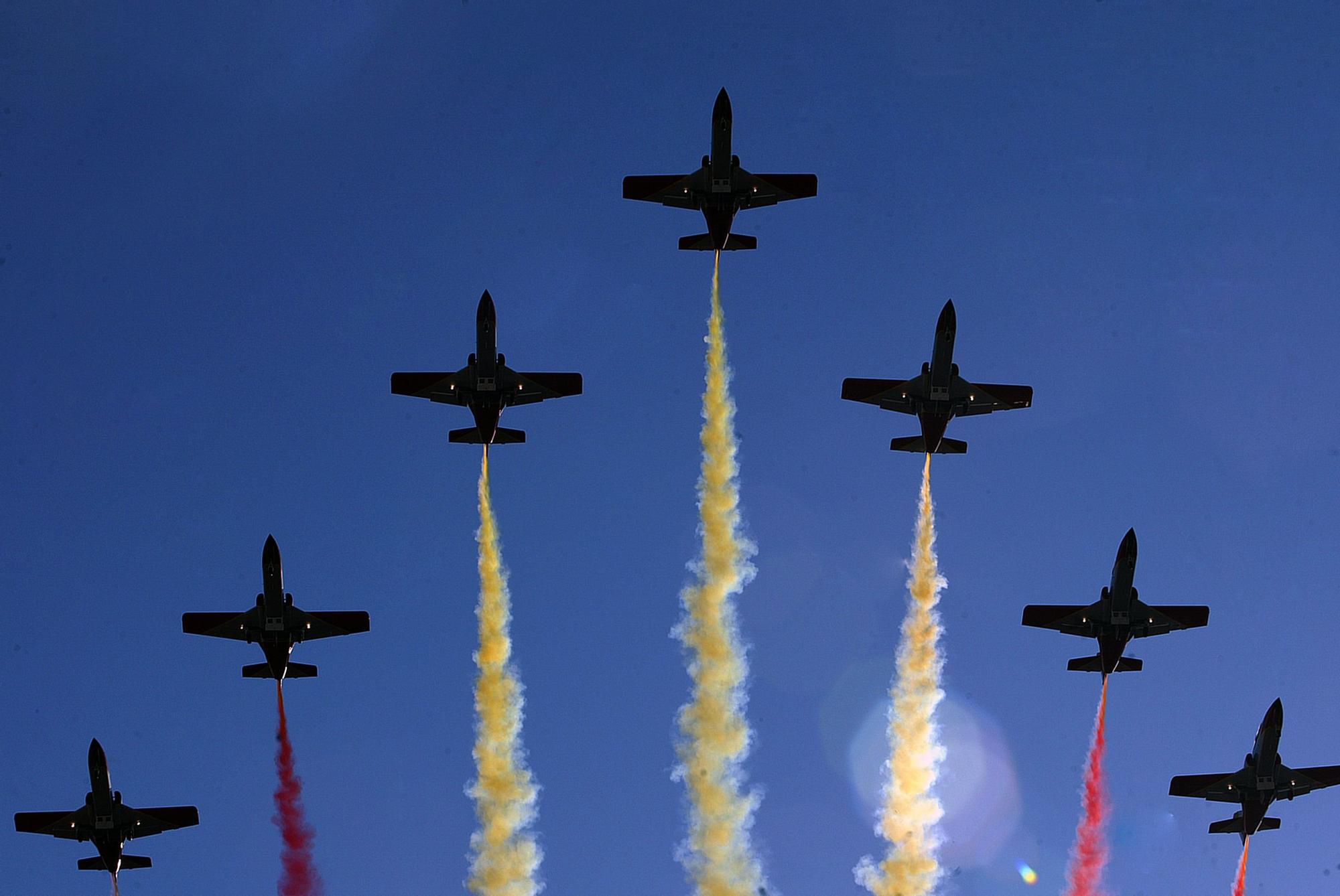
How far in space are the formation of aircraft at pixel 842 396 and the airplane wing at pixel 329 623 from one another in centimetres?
7

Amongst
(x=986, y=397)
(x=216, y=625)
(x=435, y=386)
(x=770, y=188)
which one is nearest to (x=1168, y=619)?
(x=986, y=397)

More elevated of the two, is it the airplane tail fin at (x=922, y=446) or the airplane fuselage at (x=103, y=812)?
the airplane tail fin at (x=922, y=446)

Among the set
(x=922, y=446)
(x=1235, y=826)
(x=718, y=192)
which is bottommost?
(x=1235, y=826)

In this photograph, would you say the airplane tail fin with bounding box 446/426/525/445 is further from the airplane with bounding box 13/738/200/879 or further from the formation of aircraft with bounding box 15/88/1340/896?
the airplane with bounding box 13/738/200/879

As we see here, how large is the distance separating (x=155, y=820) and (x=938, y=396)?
4329cm

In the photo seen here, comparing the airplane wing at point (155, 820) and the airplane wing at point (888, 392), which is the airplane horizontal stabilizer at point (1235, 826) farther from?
the airplane wing at point (155, 820)

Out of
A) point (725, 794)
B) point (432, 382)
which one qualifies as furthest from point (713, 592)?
point (432, 382)

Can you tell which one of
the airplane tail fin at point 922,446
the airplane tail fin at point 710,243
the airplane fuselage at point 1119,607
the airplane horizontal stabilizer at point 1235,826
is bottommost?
the airplane horizontal stabilizer at point 1235,826

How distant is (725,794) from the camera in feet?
349

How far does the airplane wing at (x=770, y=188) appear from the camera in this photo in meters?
103

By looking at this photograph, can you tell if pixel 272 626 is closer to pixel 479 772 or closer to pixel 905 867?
pixel 479 772

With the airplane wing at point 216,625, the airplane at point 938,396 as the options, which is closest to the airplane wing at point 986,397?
the airplane at point 938,396

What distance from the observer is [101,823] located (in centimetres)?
10388

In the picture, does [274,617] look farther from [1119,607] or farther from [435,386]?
[1119,607]
